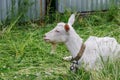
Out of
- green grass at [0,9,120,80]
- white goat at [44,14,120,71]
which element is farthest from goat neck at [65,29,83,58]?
green grass at [0,9,120,80]

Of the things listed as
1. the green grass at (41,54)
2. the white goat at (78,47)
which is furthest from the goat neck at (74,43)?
the green grass at (41,54)

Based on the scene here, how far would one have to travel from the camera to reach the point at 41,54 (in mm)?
7316

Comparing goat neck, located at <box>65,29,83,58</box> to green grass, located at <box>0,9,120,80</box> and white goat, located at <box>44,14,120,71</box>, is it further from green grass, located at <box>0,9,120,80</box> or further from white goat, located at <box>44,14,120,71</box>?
green grass, located at <box>0,9,120,80</box>

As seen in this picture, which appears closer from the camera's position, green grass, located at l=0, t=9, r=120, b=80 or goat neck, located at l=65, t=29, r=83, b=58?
green grass, located at l=0, t=9, r=120, b=80

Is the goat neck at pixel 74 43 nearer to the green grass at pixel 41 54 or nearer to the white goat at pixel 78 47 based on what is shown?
the white goat at pixel 78 47

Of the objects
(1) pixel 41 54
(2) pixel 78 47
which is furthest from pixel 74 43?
(1) pixel 41 54

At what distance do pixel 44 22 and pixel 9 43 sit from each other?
5.57 ft

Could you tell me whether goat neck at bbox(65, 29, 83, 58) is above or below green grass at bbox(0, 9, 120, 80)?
above

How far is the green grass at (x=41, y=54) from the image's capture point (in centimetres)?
578

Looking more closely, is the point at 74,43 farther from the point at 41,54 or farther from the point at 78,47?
the point at 41,54

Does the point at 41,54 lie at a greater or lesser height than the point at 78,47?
lesser

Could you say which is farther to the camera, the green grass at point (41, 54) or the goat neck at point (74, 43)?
the goat neck at point (74, 43)

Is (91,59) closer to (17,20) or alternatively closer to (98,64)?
(98,64)

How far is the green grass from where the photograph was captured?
19.0 feet
